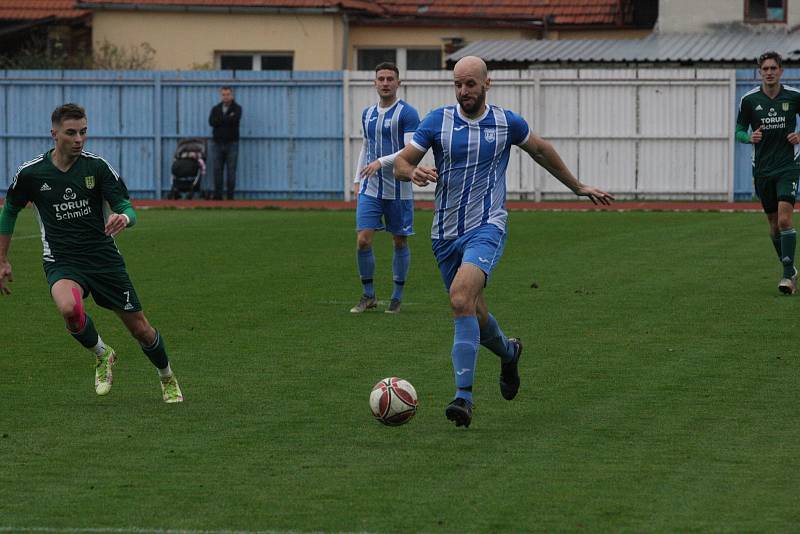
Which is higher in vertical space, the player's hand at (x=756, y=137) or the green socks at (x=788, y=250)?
the player's hand at (x=756, y=137)

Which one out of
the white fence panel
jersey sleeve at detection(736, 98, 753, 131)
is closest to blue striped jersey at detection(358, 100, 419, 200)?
jersey sleeve at detection(736, 98, 753, 131)

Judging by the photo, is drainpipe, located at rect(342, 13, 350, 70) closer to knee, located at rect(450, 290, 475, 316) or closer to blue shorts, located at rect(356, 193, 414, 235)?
blue shorts, located at rect(356, 193, 414, 235)

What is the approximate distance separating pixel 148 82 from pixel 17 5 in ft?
27.4

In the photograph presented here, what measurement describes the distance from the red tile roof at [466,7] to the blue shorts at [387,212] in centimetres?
2260

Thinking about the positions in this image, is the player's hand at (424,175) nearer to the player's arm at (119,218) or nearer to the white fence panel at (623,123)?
the player's arm at (119,218)

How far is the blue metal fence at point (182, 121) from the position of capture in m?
30.6

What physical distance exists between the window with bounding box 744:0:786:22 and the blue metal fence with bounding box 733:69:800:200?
5.15m

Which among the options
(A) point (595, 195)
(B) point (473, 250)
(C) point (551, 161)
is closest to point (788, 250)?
(A) point (595, 195)

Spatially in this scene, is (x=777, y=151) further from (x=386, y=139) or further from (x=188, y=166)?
(x=188, y=166)

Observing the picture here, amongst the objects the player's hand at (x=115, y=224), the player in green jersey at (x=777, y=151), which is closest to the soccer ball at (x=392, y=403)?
the player's hand at (x=115, y=224)

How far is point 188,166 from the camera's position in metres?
30.1

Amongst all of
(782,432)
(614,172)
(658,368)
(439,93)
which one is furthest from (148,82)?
(782,432)

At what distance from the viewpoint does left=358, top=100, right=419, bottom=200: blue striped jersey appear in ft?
43.6

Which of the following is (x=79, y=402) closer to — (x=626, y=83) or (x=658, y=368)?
(x=658, y=368)
